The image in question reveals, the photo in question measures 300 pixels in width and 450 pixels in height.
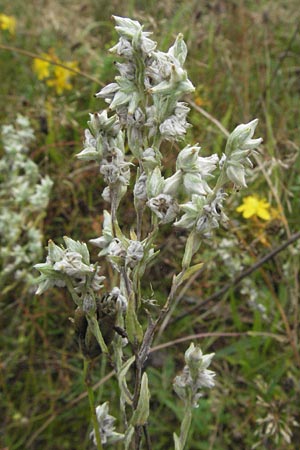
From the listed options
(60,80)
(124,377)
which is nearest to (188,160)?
(124,377)

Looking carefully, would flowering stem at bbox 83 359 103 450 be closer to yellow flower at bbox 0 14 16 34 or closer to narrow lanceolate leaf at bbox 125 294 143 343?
narrow lanceolate leaf at bbox 125 294 143 343

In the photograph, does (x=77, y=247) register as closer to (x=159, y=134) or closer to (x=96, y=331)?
(x=96, y=331)

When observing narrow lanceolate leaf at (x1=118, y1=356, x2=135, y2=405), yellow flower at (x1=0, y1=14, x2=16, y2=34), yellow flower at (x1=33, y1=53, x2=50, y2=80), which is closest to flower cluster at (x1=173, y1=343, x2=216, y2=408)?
narrow lanceolate leaf at (x1=118, y1=356, x2=135, y2=405)

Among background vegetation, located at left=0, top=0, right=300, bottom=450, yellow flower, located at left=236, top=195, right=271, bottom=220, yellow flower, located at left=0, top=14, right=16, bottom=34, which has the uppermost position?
yellow flower, located at left=0, top=14, right=16, bottom=34

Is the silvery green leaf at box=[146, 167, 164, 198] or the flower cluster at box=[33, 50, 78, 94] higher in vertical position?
A: the silvery green leaf at box=[146, 167, 164, 198]

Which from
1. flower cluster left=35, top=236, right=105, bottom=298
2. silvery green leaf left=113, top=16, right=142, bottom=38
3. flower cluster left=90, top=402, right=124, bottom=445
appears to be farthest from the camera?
flower cluster left=90, top=402, right=124, bottom=445
